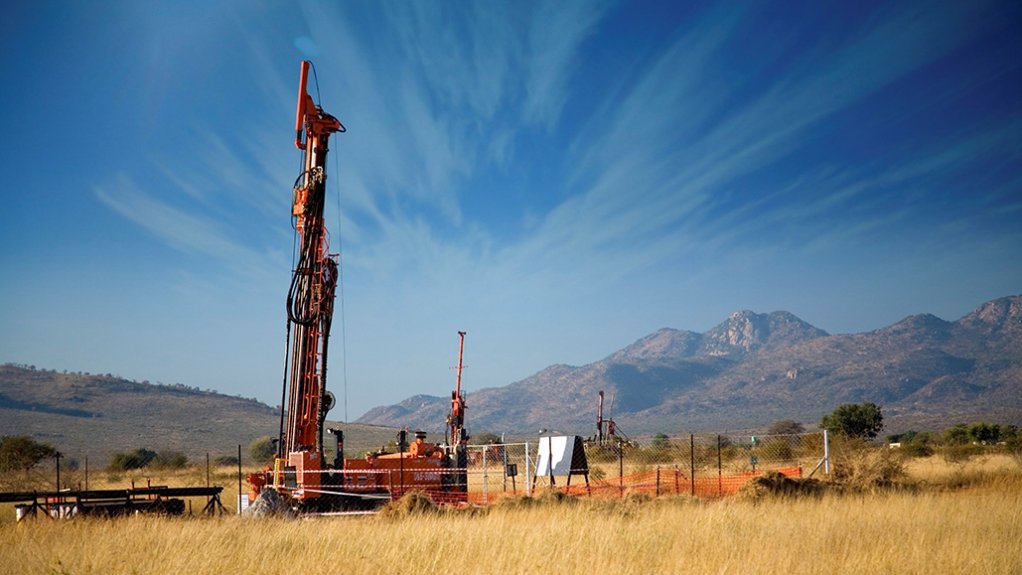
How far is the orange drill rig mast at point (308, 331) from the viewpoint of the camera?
19.5 metres

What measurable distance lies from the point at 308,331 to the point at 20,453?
36.8 m

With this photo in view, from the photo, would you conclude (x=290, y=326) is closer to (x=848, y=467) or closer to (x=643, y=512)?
(x=643, y=512)

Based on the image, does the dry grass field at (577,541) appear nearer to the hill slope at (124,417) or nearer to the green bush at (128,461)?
the green bush at (128,461)

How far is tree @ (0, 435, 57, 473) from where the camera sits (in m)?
45.1

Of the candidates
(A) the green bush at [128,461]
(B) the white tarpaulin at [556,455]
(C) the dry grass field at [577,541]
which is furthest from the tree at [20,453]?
(C) the dry grass field at [577,541]

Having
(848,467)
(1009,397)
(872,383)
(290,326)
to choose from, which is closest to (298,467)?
(290,326)

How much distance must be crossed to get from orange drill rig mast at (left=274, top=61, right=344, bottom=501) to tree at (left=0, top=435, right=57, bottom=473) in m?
32.9

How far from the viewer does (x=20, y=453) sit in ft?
154

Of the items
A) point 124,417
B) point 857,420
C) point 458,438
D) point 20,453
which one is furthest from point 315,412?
point 124,417

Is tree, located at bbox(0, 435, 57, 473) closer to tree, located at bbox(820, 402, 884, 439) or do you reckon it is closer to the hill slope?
the hill slope

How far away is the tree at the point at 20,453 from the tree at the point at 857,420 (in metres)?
52.3

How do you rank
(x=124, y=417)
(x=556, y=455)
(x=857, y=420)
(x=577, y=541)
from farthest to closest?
(x=124, y=417)
(x=857, y=420)
(x=556, y=455)
(x=577, y=541)

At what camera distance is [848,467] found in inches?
800

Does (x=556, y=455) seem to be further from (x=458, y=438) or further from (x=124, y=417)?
(x=124, y=417)
